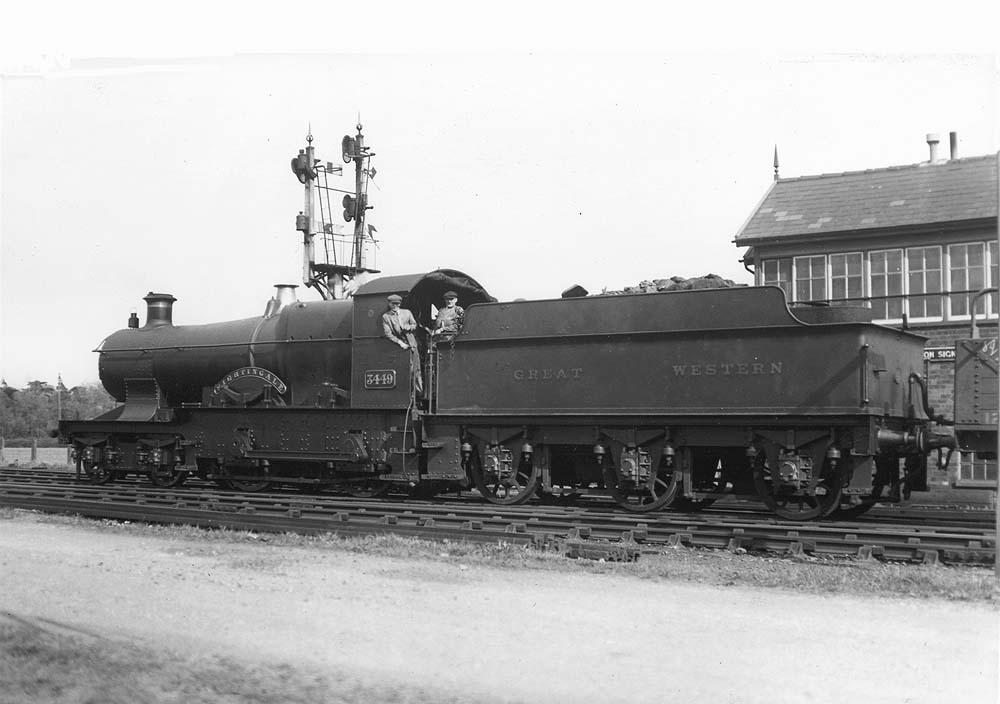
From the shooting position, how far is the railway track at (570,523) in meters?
9.41

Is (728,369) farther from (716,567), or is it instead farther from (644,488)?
(716,567)

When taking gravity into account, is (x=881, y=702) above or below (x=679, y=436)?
below

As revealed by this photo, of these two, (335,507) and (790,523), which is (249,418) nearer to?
(335,507)

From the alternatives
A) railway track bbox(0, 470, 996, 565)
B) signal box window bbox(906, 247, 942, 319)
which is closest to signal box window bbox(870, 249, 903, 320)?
signal box window bbox(906, 247, 942, 319)

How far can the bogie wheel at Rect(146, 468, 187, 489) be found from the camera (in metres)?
16.7

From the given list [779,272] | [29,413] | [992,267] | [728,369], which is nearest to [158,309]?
[728,369]

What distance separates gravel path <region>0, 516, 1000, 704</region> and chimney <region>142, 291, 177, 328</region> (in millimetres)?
9507

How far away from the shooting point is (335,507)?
43.5 ft

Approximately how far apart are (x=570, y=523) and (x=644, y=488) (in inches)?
73.0

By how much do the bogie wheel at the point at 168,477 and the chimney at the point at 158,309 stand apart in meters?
2.90

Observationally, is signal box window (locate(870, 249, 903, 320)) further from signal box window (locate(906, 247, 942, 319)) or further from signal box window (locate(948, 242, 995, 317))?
signal box window (locate(948, 242, 995, 317))

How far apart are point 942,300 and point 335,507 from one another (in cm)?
1247

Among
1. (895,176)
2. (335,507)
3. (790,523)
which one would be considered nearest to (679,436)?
(790,523)

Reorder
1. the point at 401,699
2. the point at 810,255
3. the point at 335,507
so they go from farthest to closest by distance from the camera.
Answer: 1. the point at 810,255
2. the point at 335,507
3. the point at 401,699
